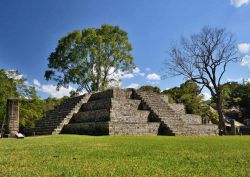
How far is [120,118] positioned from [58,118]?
499 cm

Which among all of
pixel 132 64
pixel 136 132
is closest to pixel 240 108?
pixel 132 64

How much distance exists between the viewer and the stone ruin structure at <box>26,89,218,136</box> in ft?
58.1

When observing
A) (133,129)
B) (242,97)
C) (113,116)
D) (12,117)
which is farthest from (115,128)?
(242,97)

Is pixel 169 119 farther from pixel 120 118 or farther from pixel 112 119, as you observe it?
pixel 112 119

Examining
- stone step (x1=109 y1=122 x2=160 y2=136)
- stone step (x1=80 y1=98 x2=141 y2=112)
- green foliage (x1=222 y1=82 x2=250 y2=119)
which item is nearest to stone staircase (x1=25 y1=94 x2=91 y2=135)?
stone step (x1=80 y1=98 x2=141 y2=112)

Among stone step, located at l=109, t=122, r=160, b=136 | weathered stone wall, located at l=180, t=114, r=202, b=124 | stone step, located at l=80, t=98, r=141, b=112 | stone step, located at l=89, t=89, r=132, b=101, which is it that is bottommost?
stone step, located at l=109, t=122, r=160, b=136

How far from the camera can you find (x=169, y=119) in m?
19.8

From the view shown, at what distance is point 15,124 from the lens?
19062mm

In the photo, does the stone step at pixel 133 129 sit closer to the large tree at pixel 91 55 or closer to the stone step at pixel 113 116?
the stone step at pixel 113 116

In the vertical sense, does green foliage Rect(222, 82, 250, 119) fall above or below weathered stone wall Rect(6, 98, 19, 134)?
above

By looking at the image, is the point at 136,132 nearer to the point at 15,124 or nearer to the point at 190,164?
the point at 15,124

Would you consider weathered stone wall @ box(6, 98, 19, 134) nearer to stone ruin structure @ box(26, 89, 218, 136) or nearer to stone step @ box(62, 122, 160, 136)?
stone ruin structure @ box(26, 89, 218, 136)

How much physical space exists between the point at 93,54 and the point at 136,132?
19.8 m

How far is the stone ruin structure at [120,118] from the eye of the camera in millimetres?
17719
